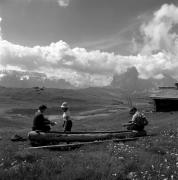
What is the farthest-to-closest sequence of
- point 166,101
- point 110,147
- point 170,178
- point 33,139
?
point 166,101, point 33,139, point 110,147, point 170,178

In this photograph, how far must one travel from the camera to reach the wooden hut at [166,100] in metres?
71.1

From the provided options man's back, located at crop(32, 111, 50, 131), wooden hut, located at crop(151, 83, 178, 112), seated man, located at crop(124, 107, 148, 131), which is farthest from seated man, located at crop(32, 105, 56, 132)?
wooden hut, located at crop(151, 83, 178, 112)

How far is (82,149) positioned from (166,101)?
57581 mm

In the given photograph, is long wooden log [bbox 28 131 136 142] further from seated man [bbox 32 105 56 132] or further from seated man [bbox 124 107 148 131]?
seated man [bbox 124 107 148 131]

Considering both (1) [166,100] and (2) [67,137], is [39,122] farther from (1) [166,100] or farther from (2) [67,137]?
(1) [166,100]

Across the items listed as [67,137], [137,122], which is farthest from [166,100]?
[67,137]

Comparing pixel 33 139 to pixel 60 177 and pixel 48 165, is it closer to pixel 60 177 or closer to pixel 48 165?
pixel 48 165

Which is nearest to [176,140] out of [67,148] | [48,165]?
[67,148]

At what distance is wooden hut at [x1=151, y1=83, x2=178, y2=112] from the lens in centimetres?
7106

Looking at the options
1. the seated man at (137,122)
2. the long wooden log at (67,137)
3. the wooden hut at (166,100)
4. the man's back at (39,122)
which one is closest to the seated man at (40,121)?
the man's back at (39,122)

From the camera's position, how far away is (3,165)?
13.1 m

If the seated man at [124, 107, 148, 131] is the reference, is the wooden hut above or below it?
above

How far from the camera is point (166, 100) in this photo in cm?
7231

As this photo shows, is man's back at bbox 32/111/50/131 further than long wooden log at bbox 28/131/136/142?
Yes
